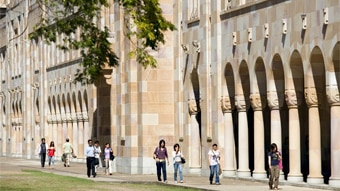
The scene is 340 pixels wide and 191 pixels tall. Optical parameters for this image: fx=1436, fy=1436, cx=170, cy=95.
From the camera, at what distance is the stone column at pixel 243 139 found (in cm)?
5662

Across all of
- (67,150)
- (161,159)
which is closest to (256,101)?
(161,159)

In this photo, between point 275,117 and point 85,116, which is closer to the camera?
point 275,117

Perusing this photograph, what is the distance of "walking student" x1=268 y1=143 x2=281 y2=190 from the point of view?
47688 mm

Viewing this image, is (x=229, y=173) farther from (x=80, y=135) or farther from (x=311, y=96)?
(x=80, y=135)

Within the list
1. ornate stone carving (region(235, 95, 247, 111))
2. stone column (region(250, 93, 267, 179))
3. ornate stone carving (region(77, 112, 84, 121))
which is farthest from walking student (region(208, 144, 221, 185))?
ornate stone carving (region(77, 112, 84, 121))

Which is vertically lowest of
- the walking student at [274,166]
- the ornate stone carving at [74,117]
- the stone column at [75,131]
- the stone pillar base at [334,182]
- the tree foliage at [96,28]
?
the stone pillar base at [334,182]

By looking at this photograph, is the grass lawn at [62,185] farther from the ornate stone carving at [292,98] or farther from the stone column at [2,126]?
the stone column at [2,126]

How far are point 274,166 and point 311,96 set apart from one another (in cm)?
290

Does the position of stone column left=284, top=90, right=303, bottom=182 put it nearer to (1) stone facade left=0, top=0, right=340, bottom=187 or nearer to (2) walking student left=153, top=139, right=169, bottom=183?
(1) stone facade left=0, top=0, right=340, bottom=187

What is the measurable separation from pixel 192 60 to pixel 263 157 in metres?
8.87

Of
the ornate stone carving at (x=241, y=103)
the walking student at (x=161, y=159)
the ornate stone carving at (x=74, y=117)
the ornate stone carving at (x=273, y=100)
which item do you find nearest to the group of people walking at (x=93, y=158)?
the walking student at (x=161, y=159)

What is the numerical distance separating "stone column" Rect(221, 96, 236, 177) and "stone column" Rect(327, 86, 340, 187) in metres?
11.0

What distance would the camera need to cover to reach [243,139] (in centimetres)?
5672

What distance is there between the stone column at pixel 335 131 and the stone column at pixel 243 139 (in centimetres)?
936
